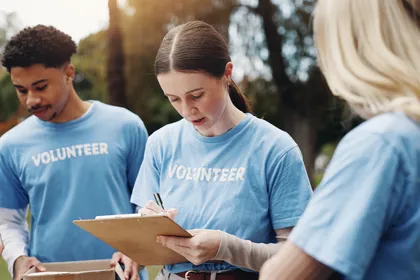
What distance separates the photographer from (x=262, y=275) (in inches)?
56.4

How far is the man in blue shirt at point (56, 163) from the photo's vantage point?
11.3ft

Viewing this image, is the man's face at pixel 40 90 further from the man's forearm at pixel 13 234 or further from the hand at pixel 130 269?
the hand at pixel 130 269

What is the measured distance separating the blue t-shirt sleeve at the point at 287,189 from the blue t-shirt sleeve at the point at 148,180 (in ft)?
1.80

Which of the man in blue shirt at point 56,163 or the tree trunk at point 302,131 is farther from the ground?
the man in blue shirt at point 56,163

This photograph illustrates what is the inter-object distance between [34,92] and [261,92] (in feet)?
46.2

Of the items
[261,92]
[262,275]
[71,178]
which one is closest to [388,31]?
[262,275]

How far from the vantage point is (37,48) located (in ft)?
11.7

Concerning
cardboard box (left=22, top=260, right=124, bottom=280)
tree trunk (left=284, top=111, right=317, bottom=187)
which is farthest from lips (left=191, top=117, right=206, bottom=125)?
tree trunk (left=284, top=111, right=317, bottom=187)

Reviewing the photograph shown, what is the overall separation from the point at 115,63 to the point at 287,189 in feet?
22.1

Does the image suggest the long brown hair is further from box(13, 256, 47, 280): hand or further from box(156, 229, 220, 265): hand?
box(13, 256, 47, 280): hand

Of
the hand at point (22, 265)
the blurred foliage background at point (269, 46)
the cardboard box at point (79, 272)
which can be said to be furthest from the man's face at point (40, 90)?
the blurred foliage background at point (269, 46)

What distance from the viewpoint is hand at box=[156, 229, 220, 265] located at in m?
2.27

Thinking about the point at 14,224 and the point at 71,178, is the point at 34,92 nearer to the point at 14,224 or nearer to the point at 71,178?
the point at 71,178

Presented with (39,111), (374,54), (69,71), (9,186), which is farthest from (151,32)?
(374,54)
